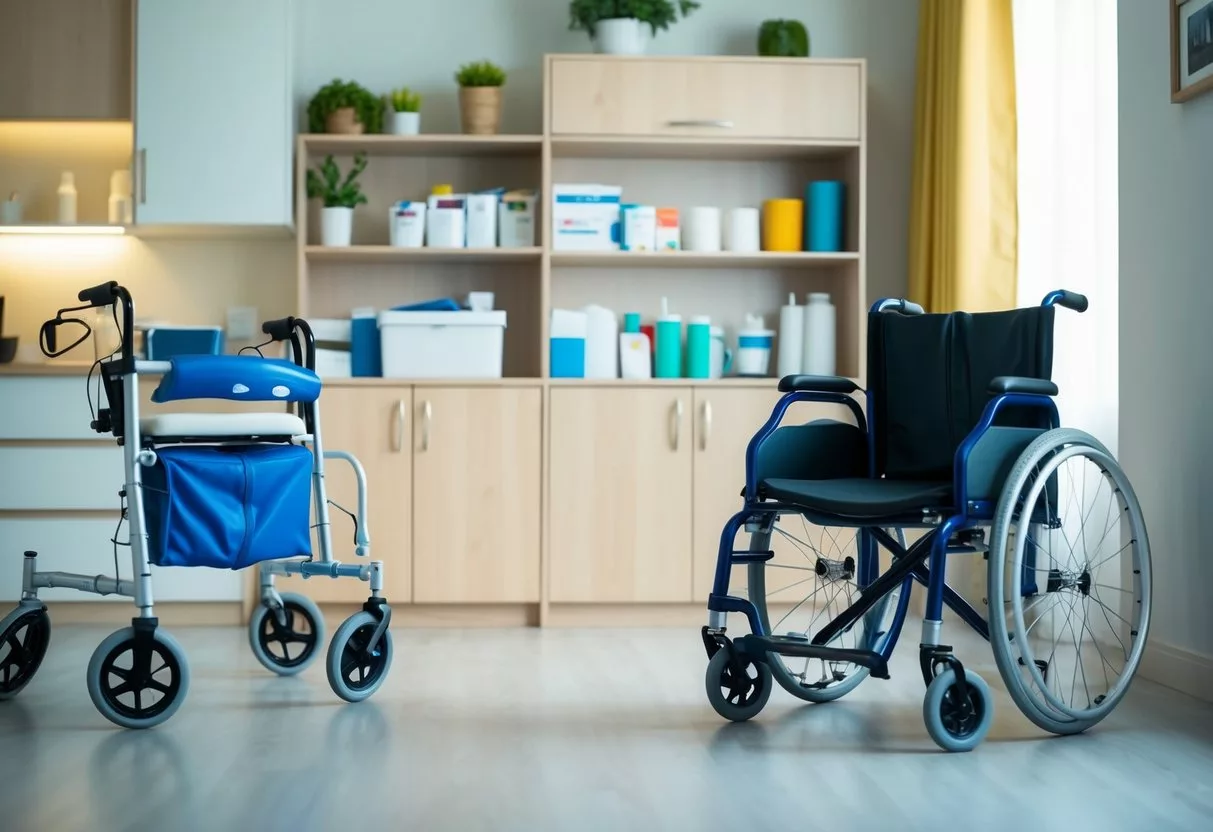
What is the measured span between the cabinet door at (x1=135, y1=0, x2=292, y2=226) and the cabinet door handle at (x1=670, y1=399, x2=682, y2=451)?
1.39 meters

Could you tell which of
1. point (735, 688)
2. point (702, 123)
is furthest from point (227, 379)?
point (702, 123)

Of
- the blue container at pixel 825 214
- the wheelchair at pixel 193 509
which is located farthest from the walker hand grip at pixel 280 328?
the blue container at pixel 825 214

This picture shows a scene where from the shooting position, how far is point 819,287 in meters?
4.44

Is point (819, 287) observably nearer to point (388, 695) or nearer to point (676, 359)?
point (676, 359)

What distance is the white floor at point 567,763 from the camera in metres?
1.94

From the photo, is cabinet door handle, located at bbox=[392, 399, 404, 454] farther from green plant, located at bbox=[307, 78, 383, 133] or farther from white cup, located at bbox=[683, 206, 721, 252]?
white cup, located at bbox=[683, 206, 721, 252]

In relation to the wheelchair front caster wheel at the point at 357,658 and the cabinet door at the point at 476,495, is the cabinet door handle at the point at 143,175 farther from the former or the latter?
the wheelchair front caster wheel at the point at 357,658

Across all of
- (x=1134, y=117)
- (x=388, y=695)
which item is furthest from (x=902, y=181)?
(x=388, y=695)

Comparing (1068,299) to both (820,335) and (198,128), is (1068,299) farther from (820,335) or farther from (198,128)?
(198,128)

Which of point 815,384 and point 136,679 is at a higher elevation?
point 815,384

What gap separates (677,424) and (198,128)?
1.78m

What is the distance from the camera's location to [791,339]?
4.22 m

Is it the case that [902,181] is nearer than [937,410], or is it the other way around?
[937,410]

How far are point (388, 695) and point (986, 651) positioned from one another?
5.39 ft
